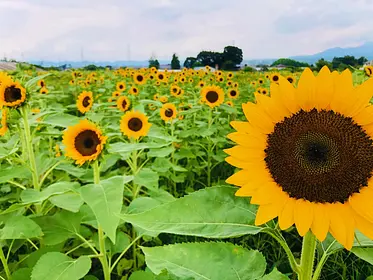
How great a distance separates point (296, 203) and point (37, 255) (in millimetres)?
1396

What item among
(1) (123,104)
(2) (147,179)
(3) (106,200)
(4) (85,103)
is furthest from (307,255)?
(4) (85,103)

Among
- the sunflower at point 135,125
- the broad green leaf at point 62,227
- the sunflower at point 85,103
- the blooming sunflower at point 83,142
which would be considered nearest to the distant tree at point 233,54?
the sunflower at point 85,103

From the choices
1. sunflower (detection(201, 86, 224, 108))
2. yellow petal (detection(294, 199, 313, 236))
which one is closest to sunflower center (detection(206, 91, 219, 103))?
sunflower (detection(201, 86, 224, 108))

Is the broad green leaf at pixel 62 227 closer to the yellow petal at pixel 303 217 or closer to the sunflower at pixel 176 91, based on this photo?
the yellow petal at pixel 303 217

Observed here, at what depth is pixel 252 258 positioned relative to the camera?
101cm

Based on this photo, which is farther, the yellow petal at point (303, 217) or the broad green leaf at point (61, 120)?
the broad green leaf at point (61, 120)

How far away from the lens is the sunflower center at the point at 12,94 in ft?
7.56

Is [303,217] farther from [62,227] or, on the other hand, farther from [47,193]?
[62,227]

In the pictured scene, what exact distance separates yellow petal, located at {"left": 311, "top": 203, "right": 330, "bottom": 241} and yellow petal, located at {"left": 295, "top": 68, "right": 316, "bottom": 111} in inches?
8.4

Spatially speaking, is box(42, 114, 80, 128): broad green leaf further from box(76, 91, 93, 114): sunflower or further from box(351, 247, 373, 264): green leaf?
box(76, 91, 93, 114): sunflower

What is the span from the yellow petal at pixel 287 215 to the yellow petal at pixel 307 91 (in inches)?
7.9

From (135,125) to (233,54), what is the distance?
14.3 meters

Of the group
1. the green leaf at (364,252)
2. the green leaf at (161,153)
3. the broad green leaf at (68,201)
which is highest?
the green leaf at (364,252)

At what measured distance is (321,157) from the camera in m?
0.90
